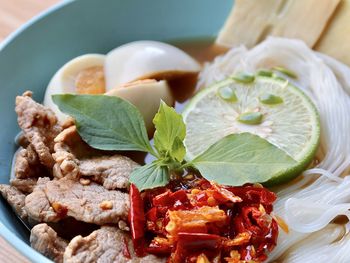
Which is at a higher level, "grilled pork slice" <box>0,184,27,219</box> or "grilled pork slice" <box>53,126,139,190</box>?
"grilled pork slice" <box>53,126,139,190</box>

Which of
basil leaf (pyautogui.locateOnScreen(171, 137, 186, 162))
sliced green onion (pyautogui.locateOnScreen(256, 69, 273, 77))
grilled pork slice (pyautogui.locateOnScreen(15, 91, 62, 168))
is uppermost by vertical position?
sliced green onion (pyautogui.locateOnScreen(256, 69, 273, 77))

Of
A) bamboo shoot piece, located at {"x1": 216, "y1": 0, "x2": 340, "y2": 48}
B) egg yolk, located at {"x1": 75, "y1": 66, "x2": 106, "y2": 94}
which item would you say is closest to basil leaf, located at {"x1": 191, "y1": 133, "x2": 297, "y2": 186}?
egg yolk, located at {"x1": 75, "y1": 66, "x2": 106, "y2": 94}

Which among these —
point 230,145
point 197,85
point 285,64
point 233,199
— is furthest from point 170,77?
point 233,199

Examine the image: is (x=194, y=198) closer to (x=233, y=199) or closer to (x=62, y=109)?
(x=233, y=199)

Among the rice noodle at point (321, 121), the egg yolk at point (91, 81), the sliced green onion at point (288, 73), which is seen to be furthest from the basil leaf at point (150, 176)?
the sliced green onion at point (288, 73)

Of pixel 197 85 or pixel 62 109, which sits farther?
pixel 197 85

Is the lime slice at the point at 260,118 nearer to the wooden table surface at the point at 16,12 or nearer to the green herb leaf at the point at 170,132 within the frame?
the green herb leaf at the point at 170,132

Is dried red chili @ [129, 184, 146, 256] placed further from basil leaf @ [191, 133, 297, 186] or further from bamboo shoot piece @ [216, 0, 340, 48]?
bamboo shoot piece @ [216, 0, 340, 48]
